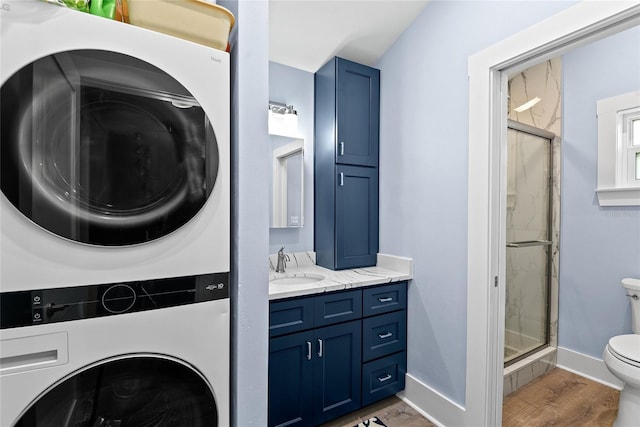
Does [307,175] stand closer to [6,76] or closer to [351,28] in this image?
[351,28]

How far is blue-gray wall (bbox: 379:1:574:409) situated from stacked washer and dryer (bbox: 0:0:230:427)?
138 centimetres

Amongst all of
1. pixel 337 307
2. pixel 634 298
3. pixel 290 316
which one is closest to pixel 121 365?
pixel 290 316

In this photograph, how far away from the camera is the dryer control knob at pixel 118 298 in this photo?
2.62 ft

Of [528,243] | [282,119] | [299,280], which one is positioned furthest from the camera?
[528,243]

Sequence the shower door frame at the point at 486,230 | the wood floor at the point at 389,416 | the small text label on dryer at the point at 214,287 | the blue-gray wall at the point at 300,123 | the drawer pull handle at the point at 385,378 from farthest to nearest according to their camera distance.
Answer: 1. the blue-gray wall at the point at 300,123
2. the drawer pull handle at the point at 385,378
3. the wood floor at the point at 389,416
4. the shower door frame at the point at 486,230
5. the small text label on dryer at the point at 214,287

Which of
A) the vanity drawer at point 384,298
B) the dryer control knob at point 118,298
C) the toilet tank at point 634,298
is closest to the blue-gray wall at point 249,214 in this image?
the dryer control knob at point 118,298

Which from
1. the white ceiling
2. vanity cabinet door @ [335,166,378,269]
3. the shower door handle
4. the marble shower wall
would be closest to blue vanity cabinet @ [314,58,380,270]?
vanity cabinet door @ [335,166,378,269]

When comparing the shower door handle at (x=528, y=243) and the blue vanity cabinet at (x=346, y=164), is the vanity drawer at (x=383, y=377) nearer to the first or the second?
the blue vanity cabinet at (x=346, y=164)

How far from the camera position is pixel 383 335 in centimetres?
201

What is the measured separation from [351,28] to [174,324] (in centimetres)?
205

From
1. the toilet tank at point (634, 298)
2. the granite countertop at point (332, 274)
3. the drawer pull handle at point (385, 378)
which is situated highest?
the granite countertop at point (332, 274)

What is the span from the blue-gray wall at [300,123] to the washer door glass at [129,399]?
140 centimetres

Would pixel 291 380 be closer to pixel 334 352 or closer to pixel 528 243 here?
pixel 334 352

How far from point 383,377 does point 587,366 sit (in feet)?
5.64
